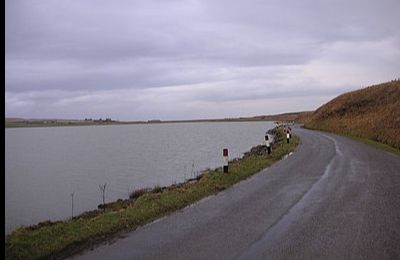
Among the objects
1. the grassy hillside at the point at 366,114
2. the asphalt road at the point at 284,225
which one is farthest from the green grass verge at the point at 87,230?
the grassy hillside at the point at 366,114

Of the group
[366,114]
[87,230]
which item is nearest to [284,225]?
[87,230]

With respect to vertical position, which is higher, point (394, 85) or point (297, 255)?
point (394, 85)

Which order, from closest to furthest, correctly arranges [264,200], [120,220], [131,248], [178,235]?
[131,248] → [178,235] → [120,220] → [264,200]

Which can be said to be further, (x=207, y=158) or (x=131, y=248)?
(x=207, y=158)

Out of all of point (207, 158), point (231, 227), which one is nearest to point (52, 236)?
point (231, 227)

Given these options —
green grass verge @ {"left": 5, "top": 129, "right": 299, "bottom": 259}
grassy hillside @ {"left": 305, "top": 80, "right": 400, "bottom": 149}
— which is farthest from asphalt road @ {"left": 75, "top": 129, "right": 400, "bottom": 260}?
grassy hillside @ {"left": 305, "top": 80, "right": 400, "bottom": 149}

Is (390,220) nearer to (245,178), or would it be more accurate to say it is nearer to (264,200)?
(264,200)

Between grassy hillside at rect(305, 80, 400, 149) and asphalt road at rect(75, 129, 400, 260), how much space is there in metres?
22.7

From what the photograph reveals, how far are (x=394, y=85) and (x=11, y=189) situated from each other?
56792 mm

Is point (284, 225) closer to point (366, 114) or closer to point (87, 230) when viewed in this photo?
point (87, 230)

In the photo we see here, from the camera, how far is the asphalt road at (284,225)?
764cm

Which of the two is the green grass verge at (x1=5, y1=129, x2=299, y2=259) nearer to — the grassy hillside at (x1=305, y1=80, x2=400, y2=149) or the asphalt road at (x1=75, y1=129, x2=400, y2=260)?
the asphalt road at (x1=75, y1=129, x2=400, y2=260)

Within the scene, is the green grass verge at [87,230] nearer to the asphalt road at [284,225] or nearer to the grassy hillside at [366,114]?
the asphalt road at [284,225]

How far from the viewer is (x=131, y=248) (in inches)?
324
